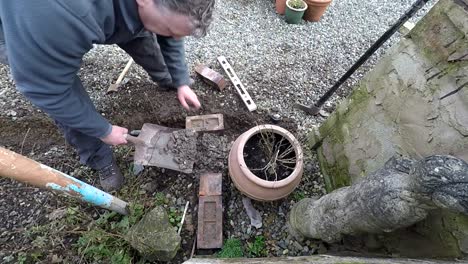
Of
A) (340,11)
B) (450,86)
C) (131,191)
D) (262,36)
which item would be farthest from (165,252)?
(340,11)

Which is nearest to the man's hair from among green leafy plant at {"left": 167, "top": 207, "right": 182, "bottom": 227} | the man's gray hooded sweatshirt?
the man's gray hooded sweatshirt

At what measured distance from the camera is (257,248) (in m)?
2.29

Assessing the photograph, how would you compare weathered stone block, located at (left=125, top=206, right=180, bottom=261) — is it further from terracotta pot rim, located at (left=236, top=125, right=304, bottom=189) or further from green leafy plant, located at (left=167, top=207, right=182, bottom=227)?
terracotta pot rim, located at (left=236, top=125, right=304, bottom=189)

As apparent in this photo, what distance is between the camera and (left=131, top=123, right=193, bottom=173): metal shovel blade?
231 cm

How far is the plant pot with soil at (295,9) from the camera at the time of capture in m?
3.46

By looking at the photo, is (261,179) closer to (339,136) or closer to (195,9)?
(339,136)

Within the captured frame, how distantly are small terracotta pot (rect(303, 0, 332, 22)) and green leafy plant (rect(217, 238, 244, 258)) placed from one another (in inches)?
95.8

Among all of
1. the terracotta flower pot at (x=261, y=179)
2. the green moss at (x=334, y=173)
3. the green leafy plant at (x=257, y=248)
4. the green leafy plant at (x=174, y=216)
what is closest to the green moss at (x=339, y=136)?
the green moss at (x=334, y=173)

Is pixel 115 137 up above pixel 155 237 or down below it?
above

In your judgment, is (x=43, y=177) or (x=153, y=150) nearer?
(x=43, y=177)

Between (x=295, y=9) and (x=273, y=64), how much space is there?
0.67 metres

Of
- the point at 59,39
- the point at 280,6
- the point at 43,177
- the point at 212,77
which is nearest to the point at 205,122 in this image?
the point at 212,77

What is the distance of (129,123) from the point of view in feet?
8.96

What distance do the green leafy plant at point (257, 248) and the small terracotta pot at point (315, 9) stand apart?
2.36 m
